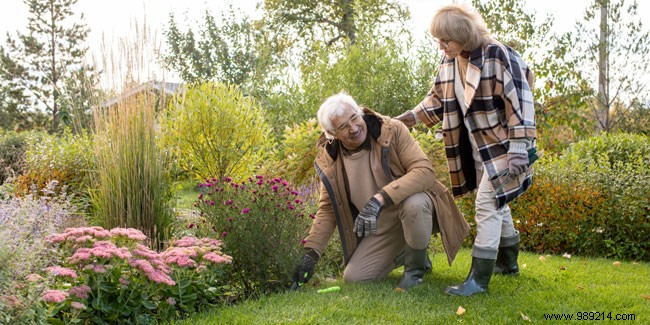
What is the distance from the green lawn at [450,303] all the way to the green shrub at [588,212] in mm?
1076

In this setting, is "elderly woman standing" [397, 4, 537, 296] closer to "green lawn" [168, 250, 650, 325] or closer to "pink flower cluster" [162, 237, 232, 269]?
"green lawn" [168, 250, 650, 325]

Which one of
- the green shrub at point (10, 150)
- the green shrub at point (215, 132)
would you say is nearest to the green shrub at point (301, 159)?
the green shrub at point (215, 132)

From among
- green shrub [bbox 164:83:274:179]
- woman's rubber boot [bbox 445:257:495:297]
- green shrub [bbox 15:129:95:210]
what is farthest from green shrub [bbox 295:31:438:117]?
woman's rubber boot [bbox 445:257:495:297]

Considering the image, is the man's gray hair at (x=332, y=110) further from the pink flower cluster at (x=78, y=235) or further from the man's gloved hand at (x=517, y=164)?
the pink flower cluster at (x=78, y=235)

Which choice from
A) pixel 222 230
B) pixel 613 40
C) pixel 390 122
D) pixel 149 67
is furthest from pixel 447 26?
pixel 613 40

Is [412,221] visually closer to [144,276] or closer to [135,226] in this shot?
[144,276]

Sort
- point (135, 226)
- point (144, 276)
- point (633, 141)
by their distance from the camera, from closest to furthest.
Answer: point (144, 276), point (135, 226), point (633, 141)

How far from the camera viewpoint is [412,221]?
3918 mm

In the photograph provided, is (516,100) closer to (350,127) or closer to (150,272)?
(350,127)

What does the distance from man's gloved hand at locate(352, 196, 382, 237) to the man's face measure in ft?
1.42

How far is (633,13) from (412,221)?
9.63m

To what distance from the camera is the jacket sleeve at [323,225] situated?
4113 millimetres

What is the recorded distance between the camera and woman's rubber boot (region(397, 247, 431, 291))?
399cm

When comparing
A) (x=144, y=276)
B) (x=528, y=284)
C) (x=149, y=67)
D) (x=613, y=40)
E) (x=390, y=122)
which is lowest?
(x=528, y=284)
